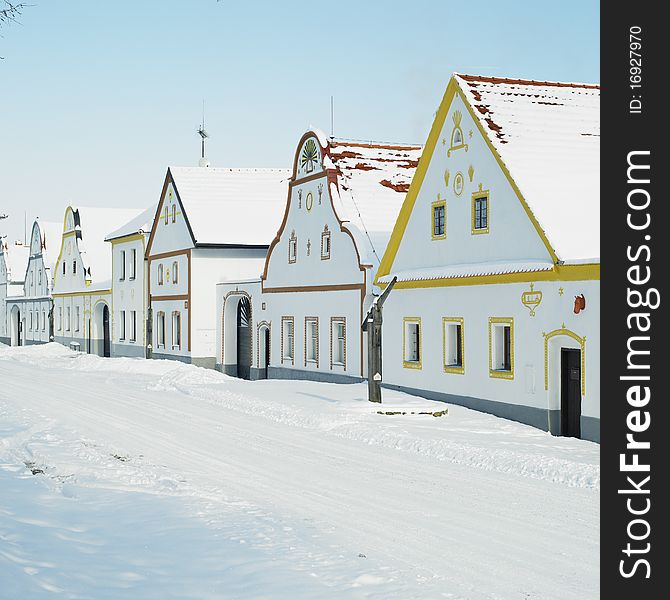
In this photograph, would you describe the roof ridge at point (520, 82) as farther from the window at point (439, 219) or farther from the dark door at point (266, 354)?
the dark door at point (266, 354)

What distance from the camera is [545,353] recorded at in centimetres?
2022

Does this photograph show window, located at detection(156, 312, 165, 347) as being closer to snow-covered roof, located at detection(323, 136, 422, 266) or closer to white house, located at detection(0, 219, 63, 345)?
snow-covered roof, located at detection(323, 136, 422, 266)

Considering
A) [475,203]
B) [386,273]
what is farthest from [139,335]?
[475,203]

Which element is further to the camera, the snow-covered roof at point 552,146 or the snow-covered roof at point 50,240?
the snow-covered roof at point 50,240

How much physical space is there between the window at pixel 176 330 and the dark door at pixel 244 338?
13.0 feet

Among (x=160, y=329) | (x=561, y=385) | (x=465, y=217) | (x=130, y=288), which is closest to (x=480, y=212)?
(x=465, y=217)

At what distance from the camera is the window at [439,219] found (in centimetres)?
2453

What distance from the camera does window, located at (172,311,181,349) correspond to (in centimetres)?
4244

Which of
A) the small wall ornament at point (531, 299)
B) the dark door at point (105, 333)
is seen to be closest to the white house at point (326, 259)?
the small wall ornament at point (531, 299)

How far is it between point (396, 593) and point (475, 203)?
15.5 m

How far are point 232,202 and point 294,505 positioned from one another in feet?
101

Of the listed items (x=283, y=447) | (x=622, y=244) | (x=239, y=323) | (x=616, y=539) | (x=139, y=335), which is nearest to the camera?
(x=616, y=539)

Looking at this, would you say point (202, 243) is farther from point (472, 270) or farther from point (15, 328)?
point (15, 328)

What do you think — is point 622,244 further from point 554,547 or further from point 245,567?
point 245,567
